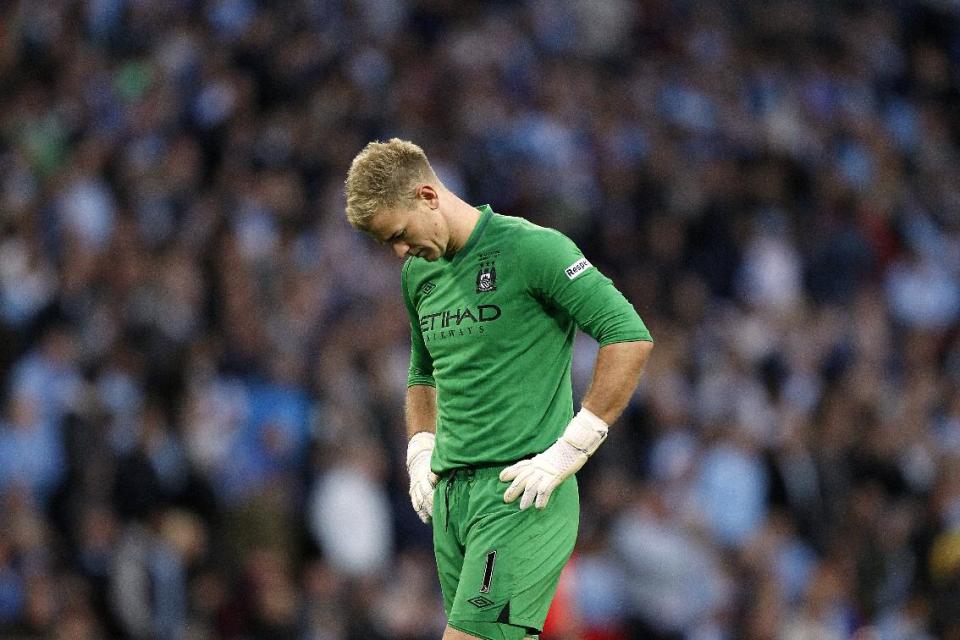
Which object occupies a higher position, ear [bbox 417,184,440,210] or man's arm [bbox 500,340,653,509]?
ear [bbox 417,184,440,210]

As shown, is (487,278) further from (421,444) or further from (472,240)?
(421,444)

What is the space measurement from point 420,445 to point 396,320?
697 centimetres

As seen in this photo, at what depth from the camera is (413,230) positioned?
5496 millimetres

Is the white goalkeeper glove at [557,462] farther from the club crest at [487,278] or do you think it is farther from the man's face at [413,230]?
the man's face at [413,230]

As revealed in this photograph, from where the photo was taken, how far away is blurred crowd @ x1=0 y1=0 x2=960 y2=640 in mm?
11445

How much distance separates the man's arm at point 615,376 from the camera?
17.7 ft

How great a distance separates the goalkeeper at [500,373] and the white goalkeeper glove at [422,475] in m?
0.11

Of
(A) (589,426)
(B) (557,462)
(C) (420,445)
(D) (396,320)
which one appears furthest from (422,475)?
(D) (396,320)

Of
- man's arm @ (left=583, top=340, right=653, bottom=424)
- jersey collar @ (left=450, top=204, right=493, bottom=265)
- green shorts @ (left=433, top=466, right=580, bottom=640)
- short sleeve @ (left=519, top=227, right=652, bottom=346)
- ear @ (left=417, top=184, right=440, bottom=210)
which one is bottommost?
green shorts @ (left=433, top=466, right=580, bottom=640)

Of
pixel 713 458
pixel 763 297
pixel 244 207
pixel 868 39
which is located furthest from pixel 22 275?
pixel 868 39

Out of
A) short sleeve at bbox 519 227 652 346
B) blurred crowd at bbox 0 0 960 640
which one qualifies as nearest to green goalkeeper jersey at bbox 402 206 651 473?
short sleeve at bbox 519 227 652 346

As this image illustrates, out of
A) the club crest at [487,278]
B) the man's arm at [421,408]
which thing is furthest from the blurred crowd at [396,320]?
the club crest at [487,278]

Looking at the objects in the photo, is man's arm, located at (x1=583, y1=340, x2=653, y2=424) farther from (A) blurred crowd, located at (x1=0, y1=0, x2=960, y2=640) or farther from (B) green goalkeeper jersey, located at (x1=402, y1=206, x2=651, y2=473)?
(A) blurred crowd, located at (x1=0, y1=0, x2=960, y2=640)

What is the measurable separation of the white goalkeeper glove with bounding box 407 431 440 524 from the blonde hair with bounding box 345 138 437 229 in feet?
3.43
